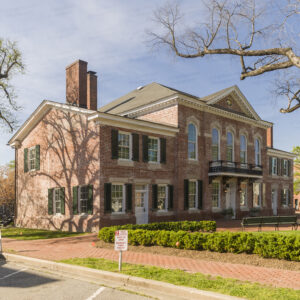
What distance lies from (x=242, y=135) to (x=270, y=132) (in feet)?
31.3

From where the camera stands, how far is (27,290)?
23.9ft

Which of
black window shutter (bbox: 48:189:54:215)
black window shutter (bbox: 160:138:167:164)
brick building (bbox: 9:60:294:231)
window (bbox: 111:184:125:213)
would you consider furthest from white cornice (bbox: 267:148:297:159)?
black window shutter (bbox: 48:189:54:215)

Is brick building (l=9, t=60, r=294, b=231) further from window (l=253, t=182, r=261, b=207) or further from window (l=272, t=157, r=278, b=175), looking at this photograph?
window (l=272, t=157, r=278, b=175)

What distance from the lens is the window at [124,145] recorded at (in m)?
19.6

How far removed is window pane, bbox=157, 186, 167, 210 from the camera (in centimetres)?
2153

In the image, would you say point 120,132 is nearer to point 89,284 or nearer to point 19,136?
point 19,136

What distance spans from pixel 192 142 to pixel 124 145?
6.22 m

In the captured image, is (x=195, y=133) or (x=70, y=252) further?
(x=195, y=133)

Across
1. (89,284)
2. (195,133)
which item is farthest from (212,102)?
(89,284)

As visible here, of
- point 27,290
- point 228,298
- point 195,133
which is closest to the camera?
point 228,298

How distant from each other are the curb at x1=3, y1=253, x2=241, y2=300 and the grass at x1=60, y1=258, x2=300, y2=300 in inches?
10.4

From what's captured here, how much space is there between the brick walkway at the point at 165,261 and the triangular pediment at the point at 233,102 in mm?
15257

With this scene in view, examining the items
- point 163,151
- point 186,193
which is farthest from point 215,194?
point 163,151

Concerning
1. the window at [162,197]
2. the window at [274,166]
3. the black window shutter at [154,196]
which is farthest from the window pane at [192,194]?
the window at [274,166]
